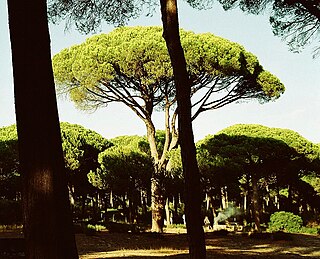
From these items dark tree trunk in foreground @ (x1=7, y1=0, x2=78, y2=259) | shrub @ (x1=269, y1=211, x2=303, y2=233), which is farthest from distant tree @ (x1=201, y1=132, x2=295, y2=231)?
dark tree trunk in foreground @ (x1=7, y1=0, x2=78, y2=259)

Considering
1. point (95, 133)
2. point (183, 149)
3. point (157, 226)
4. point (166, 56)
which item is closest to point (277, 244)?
point (157, 226)

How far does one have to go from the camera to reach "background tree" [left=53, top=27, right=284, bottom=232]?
15.0 meters

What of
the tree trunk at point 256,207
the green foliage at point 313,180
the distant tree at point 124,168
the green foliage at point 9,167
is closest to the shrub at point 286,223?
the tree trunk at point 256,207

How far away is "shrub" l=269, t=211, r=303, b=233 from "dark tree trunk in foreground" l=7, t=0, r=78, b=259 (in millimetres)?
16591

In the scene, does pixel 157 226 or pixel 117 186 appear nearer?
pixel 157 226

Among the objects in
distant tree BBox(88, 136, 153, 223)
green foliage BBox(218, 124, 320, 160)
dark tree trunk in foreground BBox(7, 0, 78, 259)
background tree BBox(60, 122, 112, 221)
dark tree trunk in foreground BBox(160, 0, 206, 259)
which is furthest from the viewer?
background tree BBox(60, 122, 112, 221)

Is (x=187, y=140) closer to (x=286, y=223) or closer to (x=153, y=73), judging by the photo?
(x=153, y=73)

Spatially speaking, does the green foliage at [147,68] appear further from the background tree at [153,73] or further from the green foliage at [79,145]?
the green foliage at [79,145]

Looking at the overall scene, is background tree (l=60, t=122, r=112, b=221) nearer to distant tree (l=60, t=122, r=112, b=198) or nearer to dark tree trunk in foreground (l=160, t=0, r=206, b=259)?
distant tree (l=60, t=122, r=112, b=198)

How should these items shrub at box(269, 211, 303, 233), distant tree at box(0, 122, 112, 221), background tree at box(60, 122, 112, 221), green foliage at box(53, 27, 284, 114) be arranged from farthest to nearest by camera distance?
background tree at box(60, 122, 112, 221)
distant tree at box(0, 122, 112, 221)
shrub at box(269, 211, 303, 233)
green foliage at box(53, 27, 284, 114)

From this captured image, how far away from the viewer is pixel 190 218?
492cm

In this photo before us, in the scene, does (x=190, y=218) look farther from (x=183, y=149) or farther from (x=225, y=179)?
(x=225, y=179)

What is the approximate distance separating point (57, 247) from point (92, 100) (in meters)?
14.6

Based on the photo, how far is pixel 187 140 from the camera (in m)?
5.17
